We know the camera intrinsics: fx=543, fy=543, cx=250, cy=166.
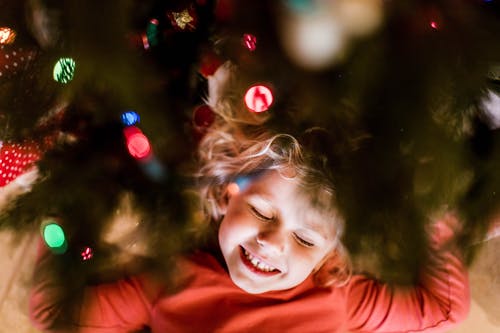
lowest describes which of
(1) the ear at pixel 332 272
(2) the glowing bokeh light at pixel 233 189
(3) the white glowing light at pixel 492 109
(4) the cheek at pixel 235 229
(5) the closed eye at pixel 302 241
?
(1) the ear at pixel 332 272

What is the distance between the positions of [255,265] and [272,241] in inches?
2.3

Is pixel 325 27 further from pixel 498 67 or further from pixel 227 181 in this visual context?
Result: pixel 227 181

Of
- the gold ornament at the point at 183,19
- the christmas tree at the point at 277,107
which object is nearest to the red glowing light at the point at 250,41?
the christmas tree at the point at 277,107

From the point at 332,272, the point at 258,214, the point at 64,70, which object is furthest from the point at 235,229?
the point at 64,70

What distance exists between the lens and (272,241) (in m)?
0.71

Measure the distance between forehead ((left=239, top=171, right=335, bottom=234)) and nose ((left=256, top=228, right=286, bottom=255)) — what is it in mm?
31

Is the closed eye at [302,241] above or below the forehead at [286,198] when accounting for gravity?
below

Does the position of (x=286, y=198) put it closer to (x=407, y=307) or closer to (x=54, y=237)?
(x=54, y=237)

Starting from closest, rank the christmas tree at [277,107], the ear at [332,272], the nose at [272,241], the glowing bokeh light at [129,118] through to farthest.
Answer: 1. the christmas tree at [277,107]
2. the glowing bokeh light at [129,118]
3. the nose at [272,241]
4. the ear at [332,272]

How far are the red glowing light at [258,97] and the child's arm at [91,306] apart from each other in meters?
0.28

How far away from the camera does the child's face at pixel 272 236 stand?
67cm

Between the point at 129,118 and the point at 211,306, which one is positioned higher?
the point at 129,118

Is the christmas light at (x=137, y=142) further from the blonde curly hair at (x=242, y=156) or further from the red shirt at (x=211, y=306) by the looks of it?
the red shirt at (x=211, y=306)

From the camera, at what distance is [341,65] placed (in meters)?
0.48
